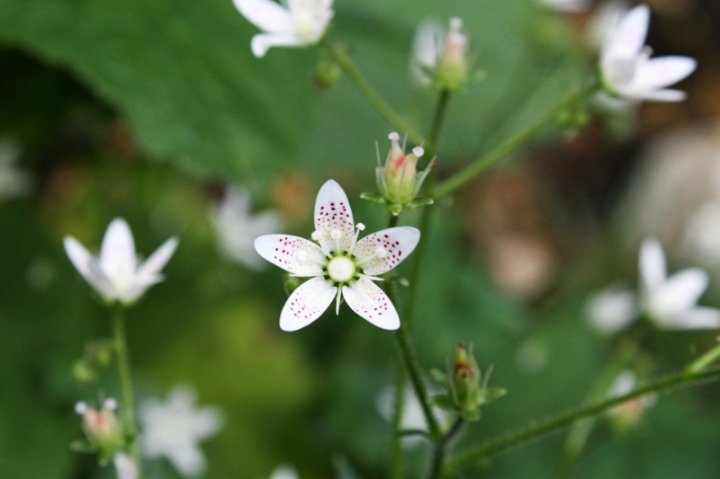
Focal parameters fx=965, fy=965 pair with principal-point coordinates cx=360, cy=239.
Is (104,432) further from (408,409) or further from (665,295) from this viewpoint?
(408,409)

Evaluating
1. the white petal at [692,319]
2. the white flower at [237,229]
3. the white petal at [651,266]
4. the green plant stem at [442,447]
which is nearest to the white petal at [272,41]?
the green plant stem at [442,447]

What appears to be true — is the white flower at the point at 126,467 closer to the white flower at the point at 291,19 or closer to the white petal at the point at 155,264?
the white petal at the point at 155,264

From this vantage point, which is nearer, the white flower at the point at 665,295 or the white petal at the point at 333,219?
the white petal at the point at 333,219

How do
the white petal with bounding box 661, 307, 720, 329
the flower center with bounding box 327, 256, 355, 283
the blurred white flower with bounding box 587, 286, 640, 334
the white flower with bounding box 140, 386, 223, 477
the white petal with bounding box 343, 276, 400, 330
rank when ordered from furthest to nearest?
1. the blurred white flower with bounding box 587, 286, 640, 334
2. the white flower with bounding box 140, 386, 223, 477
3. the white petal with bounding box 661, 307, 720, 329
4. the flower center with bounding box 327, 256, 355, 283
5. the white petal with bounding box 343, 276, 400, 330

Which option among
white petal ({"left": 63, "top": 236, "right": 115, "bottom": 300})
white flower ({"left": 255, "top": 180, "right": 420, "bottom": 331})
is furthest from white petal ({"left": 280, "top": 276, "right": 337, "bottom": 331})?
white petal ({"left": 63, "top": 236, "right": 115, "bottom": 300})

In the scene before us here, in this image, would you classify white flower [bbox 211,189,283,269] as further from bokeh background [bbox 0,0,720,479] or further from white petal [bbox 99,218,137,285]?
white petal [bbox 99,218,137,285]

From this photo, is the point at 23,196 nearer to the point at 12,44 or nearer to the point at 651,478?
the point at 12,44

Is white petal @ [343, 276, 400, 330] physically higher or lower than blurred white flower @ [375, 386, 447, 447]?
lower

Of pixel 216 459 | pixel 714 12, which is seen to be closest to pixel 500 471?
pixel 216 459
